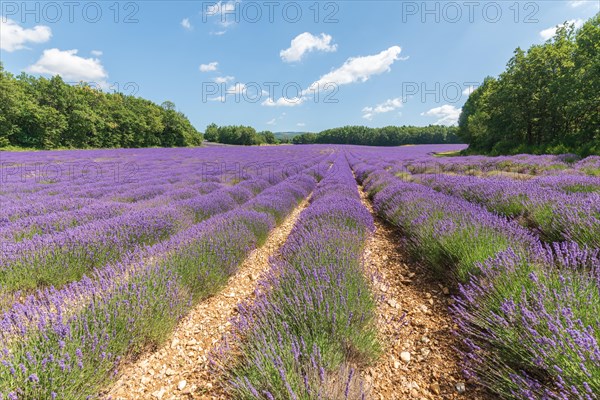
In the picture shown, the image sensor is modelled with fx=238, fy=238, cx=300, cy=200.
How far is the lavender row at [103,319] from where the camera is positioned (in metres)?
1.18

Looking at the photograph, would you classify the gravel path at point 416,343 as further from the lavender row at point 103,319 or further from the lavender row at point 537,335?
the lavender row at point 103,319

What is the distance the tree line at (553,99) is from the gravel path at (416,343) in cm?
1235

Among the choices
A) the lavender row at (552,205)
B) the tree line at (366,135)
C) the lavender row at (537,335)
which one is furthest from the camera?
the tree line at (366,135)

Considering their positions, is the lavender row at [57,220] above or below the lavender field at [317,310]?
above

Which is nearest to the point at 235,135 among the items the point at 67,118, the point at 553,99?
the point at 67,118

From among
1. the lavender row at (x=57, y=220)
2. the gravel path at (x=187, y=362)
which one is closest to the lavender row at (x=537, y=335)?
the gravel path at (x=187, y=362)

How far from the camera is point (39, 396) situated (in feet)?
3.69

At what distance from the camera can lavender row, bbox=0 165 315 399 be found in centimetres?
118

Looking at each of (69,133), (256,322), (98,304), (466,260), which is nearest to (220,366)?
(256,322)

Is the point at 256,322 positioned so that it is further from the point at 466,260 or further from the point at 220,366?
the point at 466,260

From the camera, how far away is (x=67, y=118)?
3061cm

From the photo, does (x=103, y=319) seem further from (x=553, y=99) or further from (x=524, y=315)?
(x=553, y=99)

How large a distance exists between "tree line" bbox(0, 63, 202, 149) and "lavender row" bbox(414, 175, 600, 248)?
131 feet

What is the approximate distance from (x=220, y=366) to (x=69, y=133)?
42.8 metres
